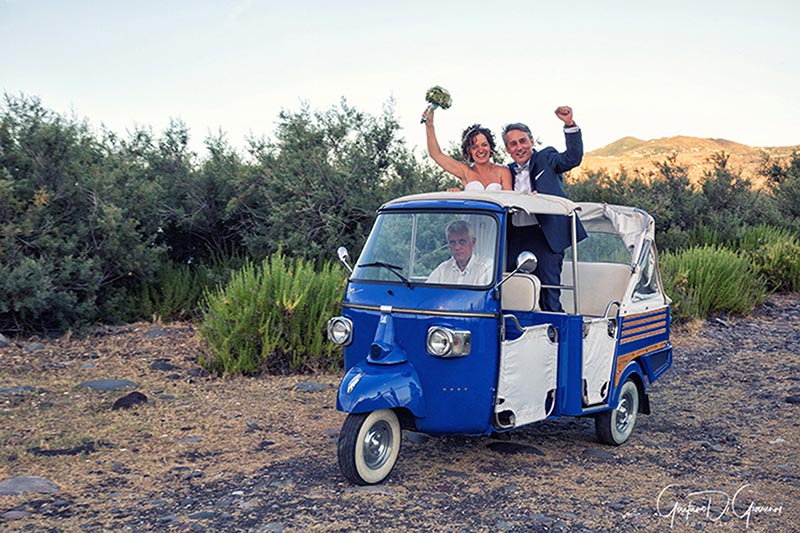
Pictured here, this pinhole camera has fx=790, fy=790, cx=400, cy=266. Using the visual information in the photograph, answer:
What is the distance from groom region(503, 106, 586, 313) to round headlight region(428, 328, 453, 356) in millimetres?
1012

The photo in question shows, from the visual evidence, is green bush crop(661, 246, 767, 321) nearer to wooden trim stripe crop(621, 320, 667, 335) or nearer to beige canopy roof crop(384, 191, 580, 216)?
wooden trim stripe crop(621, 320, 667, 335)

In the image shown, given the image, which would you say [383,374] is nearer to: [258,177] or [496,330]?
[496,330]

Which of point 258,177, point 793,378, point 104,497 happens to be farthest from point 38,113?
point 793,378

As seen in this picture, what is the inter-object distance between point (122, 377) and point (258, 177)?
4880mm

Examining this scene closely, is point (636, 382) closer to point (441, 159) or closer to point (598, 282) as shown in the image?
point (598, 282)

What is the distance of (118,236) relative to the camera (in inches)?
411

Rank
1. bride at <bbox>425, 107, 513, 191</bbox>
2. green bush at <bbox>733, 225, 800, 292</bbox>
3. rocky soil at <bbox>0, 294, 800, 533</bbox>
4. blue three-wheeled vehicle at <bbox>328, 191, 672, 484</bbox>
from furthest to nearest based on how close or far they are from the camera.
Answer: green bush at <bbox>733, 225, 800, 292</bbox> → bride at <bbox>425, 107, 513, 191</bbox> → blue three-wheeled vehicle at <bbox>328, 191, 672, 484</bbox> → rocky soil at <bbox>0, 294, 800, 533</bbox>

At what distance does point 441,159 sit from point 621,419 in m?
2.64

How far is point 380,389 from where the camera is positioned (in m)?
4.89

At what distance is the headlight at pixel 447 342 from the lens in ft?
16.4

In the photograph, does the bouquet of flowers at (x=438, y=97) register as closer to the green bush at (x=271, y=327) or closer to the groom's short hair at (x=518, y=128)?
the groom's short hair at (x=518, y=128)

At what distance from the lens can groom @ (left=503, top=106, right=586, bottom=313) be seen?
5.91 metres

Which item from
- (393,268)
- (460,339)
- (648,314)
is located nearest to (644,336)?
(648,314)

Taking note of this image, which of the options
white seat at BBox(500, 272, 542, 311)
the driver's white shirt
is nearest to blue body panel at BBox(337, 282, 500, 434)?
the driver's white shirt
